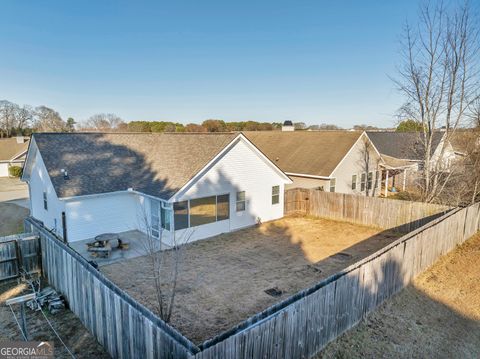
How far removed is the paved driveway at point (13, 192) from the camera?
78.9 feet

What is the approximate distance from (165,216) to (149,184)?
2.12m

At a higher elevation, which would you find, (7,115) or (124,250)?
(7,115)

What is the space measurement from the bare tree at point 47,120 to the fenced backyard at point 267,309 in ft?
221

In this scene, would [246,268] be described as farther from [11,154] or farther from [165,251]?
[11,154]

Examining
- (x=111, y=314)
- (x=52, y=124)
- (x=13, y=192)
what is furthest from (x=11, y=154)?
(x=111, y=314)

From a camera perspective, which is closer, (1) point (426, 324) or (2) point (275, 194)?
(1) point (426, 324)

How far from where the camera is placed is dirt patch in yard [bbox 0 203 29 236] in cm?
1630

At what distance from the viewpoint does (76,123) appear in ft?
273

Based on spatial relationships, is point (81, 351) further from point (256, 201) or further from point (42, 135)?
point (42, 135)

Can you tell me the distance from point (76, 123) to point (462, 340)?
9210 centimetres

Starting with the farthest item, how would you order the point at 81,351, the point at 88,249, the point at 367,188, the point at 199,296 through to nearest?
the point at 367,188
the point at 88,249
the point at 199,296
the point at 81,351

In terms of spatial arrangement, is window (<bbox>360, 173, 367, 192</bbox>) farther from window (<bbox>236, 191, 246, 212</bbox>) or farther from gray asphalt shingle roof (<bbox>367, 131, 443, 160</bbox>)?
window (<bbox>236, 191, 246, 212</bbox>)

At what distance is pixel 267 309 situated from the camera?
229 inches

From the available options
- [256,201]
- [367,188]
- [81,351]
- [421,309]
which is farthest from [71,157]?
[367,188]
